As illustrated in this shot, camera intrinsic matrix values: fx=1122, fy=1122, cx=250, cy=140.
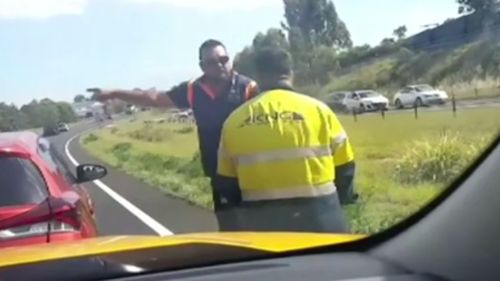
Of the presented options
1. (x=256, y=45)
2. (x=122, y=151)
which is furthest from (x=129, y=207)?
(x=256, y=45)

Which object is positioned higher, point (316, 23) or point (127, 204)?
point (316, 23)

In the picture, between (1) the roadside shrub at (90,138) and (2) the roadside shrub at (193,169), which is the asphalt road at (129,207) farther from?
(2) the roadside shrub at (193,169)

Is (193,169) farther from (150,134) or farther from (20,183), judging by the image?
(20,183)

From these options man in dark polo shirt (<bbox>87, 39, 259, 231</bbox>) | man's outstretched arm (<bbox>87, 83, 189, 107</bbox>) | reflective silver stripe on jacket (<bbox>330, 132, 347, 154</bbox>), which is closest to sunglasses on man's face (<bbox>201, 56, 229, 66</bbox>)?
man in dark polo shirt (<bbox>87, 39, 259, 231</bbox>)

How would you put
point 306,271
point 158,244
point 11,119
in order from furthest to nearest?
point 11,119
point 158,244
point 306,271

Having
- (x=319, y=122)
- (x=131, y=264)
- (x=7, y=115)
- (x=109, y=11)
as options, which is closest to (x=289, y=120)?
(x=319, y=122)

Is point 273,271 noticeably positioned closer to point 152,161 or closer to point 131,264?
point 131,264

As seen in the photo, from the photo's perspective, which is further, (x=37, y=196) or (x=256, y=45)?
(x=256, y=45)
